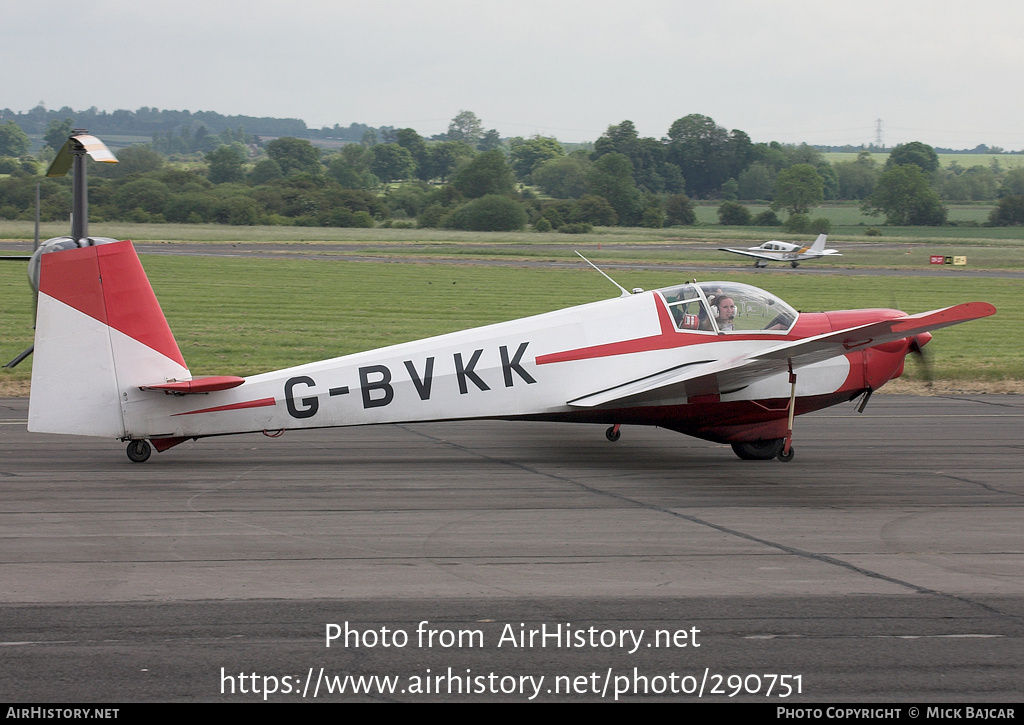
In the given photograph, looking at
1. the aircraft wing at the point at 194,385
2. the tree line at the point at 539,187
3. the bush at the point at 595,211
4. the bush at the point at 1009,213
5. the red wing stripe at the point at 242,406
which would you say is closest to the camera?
the aircraft wing at the point at 194,385

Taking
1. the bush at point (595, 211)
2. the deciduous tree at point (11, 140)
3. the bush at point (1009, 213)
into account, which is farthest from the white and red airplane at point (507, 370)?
the deciduous tree at point (11, 140)

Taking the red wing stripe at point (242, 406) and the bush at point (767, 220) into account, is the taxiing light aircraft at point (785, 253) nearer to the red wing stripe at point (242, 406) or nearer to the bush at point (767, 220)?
the bush at point (767, 220)

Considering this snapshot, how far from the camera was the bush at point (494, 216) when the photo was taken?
97938 mm

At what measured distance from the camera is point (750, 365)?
488 inches

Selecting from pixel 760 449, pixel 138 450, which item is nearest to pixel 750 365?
pixel 760 449

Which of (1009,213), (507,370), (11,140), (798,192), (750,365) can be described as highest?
(11,140)

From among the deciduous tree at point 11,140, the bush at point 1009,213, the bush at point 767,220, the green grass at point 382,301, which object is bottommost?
the green grass at point 382,301

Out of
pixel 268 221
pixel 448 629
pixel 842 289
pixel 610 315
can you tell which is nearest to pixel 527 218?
pixel 268 221

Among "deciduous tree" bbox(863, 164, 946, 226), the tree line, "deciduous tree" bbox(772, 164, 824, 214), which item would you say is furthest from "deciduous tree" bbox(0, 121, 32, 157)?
"deciduous tree" bbox(863, 164, 946, 226)

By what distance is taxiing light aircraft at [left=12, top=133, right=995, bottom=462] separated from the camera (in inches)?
461

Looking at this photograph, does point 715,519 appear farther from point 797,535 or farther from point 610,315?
point 610,315

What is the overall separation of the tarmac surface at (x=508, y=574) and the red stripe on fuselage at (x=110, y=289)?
1740mm

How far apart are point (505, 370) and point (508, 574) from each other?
4.75 meters

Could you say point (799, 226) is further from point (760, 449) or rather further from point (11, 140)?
point (11, 140)
